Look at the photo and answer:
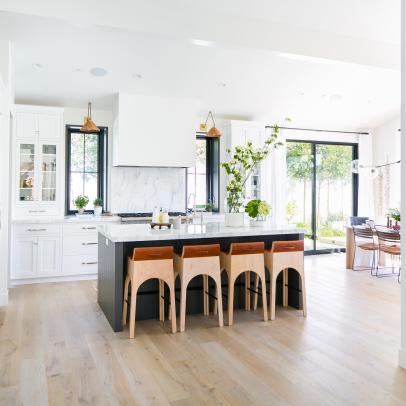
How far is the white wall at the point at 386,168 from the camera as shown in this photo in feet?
26.7

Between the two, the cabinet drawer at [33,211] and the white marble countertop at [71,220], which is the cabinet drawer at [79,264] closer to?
the white marble countertop at [71,220]

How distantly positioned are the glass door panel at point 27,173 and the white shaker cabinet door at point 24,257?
0.64 metres

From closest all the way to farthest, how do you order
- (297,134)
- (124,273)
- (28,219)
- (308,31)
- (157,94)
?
1. (124,273)
2. (308,31)
3. (28,219)
4. (157,94)
5. (297,134)

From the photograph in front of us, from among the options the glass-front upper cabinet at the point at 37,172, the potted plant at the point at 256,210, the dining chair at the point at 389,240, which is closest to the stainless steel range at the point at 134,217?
the glass-front upper cabinet at the point at 37,172

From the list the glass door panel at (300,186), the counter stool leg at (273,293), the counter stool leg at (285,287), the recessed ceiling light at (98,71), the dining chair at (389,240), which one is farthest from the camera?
the glass door panel at (300,186)

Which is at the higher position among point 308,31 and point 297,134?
point 308,31

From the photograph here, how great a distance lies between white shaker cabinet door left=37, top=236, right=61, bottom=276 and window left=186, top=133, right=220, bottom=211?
95.5 inches

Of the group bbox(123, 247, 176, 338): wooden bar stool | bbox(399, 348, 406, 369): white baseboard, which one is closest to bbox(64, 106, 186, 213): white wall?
bbox(123, 247, 176, 338): wooden bar stool

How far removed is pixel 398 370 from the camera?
9.64 feet

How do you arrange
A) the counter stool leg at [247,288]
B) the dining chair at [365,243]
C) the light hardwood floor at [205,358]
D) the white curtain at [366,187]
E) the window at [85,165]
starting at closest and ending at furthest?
1. the light hardwood floor at [205,358]
2. the counter stool leg at [247,288]
3. the dining chair at [365,243]
4. the window at [85,165]
5. the white curtain at [366,187]

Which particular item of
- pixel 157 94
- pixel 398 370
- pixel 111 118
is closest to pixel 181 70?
pixel 157 94

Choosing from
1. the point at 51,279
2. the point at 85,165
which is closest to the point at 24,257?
the point at 51,279

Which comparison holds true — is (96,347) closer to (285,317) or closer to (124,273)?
(124,273)

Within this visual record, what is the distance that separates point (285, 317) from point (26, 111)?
4.40m
